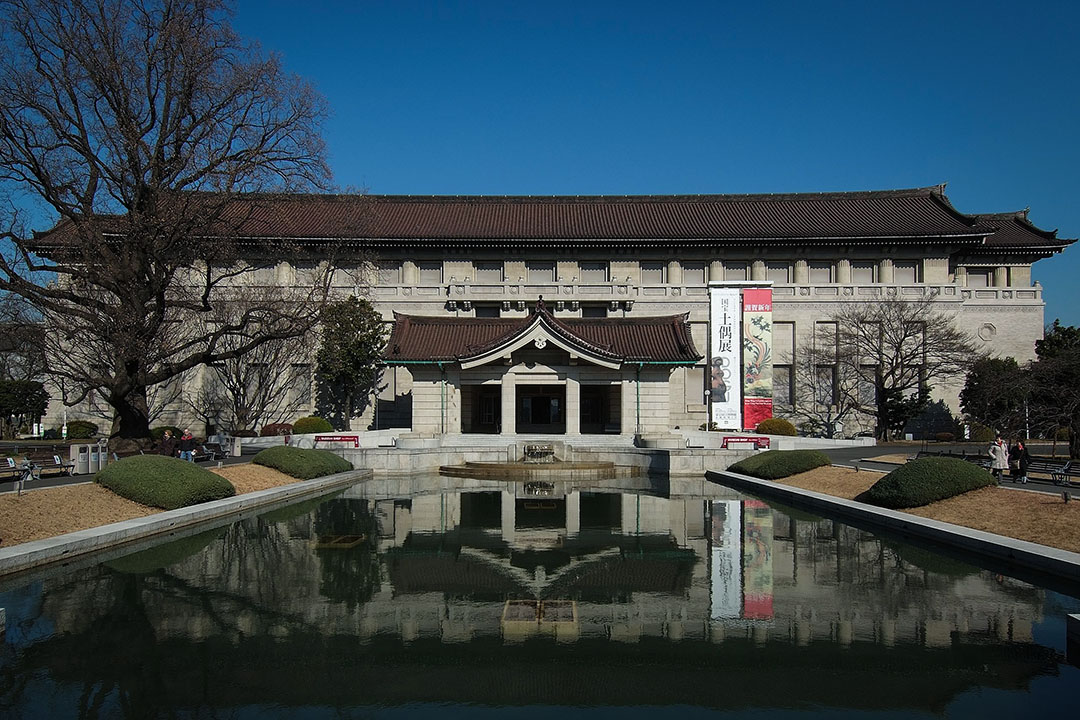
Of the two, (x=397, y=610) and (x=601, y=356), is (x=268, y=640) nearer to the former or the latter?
(x=397, y=610)

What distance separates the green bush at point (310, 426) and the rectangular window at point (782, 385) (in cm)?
2839

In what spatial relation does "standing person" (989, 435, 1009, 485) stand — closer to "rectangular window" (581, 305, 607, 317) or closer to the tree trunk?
the tree trunk

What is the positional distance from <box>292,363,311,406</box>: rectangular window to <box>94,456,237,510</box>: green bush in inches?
1146

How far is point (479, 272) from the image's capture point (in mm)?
51062

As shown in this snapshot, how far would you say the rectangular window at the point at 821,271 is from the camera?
50562 mm

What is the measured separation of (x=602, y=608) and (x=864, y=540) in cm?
788

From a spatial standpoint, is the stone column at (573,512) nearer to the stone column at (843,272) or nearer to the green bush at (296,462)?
the green bush at (296,462)

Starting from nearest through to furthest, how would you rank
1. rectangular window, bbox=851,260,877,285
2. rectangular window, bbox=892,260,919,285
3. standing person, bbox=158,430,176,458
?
1. standing person, bbox=158,430,176,458
2. rectangular window, bbox=892,260,919,285
3. rectangular window, bbox=851,260,877,285

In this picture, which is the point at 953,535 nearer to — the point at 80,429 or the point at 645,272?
the point at 645,272

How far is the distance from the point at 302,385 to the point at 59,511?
3286cm

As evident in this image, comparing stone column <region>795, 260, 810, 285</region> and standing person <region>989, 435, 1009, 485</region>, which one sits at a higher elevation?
stone column <region>795, 260, 810, 285</region>

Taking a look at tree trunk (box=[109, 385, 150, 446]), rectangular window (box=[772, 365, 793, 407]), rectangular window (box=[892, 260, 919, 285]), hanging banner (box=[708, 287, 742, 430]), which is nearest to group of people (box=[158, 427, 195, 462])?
tree trunk (box=[109, 385, 150, 446])

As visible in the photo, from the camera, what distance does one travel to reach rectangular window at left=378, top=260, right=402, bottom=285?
50594 mm

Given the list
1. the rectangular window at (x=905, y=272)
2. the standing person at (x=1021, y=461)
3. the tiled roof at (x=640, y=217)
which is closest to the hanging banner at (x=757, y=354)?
the tiled roof at (x=640, y=217)
